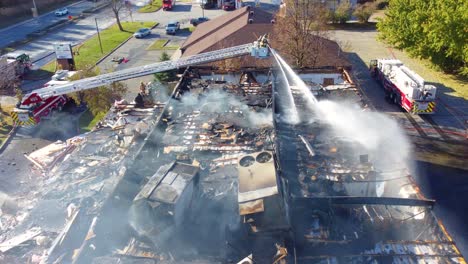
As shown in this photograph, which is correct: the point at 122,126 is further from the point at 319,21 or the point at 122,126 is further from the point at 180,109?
the point at 319,21

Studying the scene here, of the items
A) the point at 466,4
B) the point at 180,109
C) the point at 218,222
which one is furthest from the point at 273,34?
the point at 218,222

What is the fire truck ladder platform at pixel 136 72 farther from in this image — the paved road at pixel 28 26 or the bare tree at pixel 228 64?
the paved road at pixel 28 26

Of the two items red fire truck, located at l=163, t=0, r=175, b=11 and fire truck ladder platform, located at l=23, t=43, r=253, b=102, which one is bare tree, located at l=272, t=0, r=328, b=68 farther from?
red fire truck, located at l=163, t=0, r=175, b=11

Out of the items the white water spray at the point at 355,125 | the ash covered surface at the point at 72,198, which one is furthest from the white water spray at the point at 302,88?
the ash covered surface at the point at 72,198

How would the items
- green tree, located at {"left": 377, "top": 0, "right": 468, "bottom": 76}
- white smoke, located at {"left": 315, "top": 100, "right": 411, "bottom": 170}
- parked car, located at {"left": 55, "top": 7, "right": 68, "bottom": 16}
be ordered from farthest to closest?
parked car, located at {"left": 55, "top": 7, "right": 68, "bottom": 16}, green tree, located at {"left": 377, "top": 0, "right": 468, "bottom": 76}, white smoke, located at {"left": 315, "top": 100, "right": 411, "bottom": 170}

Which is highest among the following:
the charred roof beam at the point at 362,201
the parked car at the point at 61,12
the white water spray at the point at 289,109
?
the charred roof beam at the point at 362,201

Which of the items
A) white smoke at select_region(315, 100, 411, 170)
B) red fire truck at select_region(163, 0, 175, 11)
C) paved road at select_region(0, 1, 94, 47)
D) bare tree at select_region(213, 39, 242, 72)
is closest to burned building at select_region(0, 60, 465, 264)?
white smoke at select_region(315, 100, 411, 170)

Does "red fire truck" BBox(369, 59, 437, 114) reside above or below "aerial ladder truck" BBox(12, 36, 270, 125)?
below

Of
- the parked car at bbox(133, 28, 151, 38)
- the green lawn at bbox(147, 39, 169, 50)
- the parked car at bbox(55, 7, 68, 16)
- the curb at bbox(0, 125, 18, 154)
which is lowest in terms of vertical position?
the curb at bbox(0, 125, 18, 154)
